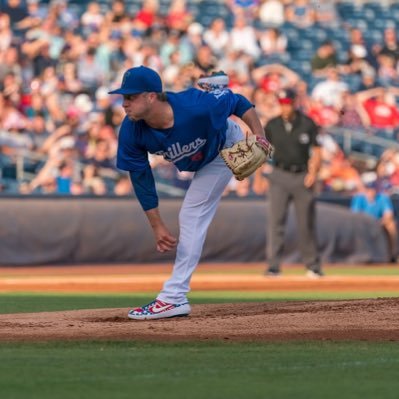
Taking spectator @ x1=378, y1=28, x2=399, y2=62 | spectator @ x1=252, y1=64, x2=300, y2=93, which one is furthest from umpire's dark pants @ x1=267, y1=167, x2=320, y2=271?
spectator @ x1=378, y1=28, x2=399, y2=62

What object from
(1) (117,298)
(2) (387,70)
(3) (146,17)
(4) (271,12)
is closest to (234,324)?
(1) (117,298)

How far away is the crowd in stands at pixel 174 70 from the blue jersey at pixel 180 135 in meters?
9.90

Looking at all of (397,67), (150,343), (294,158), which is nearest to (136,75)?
(150,343)

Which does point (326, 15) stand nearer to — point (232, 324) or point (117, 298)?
point (117, 298)

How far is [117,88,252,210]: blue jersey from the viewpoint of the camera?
8.62m

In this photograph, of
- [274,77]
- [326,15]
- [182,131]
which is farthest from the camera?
[326,15]

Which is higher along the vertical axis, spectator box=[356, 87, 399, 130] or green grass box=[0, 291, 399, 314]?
spectator box=[356, 87, 399, 130]

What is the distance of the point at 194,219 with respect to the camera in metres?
9.13

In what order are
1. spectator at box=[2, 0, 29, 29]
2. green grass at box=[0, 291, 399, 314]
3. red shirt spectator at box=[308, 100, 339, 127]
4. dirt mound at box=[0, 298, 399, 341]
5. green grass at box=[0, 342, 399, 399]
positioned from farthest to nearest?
red shirt spectator at box=[308, 100, 339, 127] < spectator at box=[2, 0, 29, 29] < green grass at box=[0, 291, 399, 314] < dirt mound at box=[0, 298, 399, 341] < green grass at box=[0, 342, 399, 399]

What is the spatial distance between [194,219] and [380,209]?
1342 cm

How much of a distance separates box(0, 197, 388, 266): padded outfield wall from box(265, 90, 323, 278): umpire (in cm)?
326

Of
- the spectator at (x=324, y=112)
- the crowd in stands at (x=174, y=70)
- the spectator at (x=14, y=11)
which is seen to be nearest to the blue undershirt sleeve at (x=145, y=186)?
the crowd in stands at (x=174, y=70)

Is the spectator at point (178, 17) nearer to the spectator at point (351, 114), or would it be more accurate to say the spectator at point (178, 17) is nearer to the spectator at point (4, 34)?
the spectator at point (351, 114)

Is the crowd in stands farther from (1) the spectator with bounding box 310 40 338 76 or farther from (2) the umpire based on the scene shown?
(2) the umpire
